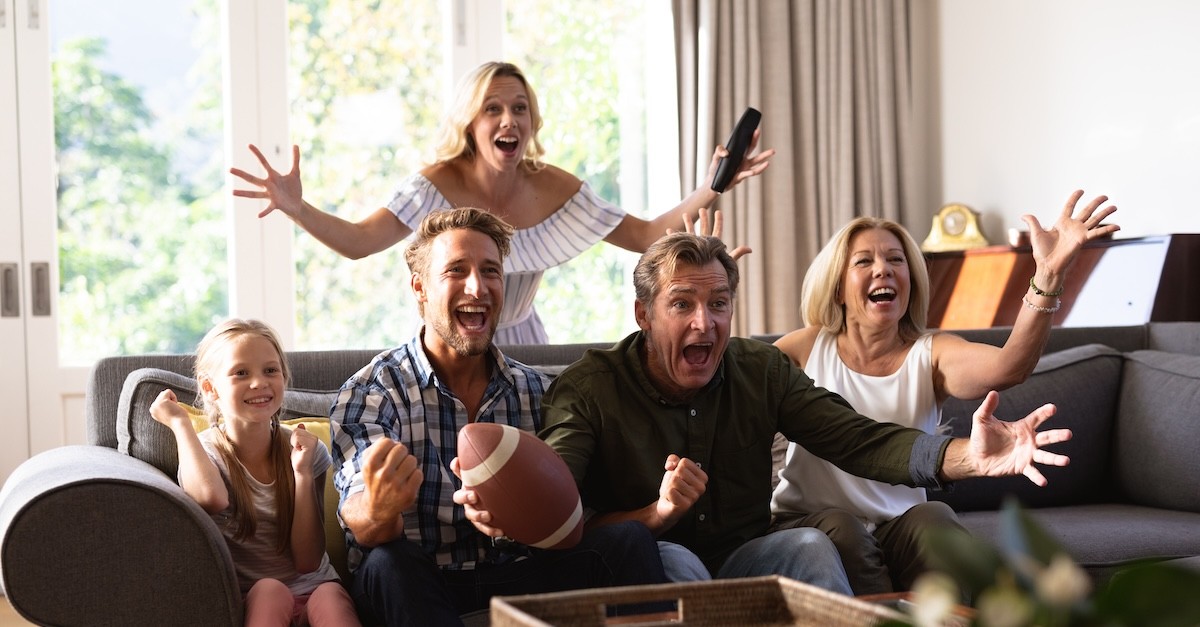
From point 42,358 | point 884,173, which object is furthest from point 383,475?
point 884,173

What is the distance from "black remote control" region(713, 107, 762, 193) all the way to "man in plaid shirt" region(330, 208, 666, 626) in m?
1.11

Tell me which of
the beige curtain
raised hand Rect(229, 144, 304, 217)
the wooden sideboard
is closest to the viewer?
raised hand Rect(229, 144, 304, 217)

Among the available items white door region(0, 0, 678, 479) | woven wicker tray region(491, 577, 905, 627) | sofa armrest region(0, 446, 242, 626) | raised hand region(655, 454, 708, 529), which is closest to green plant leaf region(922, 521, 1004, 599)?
woven wicker tray region(491, 577, 905, 627)

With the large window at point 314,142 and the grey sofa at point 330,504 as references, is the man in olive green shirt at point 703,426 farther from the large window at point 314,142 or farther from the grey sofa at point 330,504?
the large window at point 314,142

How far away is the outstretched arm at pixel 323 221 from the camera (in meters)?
2.94

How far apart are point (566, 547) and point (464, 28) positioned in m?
3.51

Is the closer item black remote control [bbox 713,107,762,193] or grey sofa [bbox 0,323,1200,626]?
grey sofa [bbox 0,323,1200,626]

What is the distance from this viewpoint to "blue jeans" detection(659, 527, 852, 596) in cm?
198

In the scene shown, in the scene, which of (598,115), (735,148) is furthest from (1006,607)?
(598,115)

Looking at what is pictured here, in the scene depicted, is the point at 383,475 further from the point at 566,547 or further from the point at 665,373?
the point at 665,373

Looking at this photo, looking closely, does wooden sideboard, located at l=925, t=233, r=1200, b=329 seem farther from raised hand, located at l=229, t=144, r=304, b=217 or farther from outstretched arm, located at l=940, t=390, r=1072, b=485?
raised hand, located at l=229, t=144, r=304, b=217

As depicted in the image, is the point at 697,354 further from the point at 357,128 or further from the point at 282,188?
the point at 357,128

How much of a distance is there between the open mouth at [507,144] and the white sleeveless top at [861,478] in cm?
105

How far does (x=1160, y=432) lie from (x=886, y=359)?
834 millimetres
